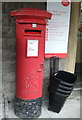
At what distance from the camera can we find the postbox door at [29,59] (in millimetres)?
2635

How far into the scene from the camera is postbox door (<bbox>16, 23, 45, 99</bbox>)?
2.63 meters

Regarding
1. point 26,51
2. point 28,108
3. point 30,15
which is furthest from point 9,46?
point 28,108

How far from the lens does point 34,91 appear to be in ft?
9.39

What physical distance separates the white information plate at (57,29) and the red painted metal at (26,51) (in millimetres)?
666

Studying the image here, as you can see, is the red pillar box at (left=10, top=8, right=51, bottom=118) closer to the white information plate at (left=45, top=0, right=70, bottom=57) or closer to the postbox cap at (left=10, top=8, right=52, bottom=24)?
the postbox cap at (left=10, top=8, right=52, bottom=24)

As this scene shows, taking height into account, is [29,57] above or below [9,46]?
below

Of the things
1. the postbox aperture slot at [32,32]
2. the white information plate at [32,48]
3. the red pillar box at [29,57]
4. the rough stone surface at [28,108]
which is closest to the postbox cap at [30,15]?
the red pillar box at [29,57]

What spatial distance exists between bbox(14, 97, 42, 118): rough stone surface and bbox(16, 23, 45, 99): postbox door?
0.09 meters

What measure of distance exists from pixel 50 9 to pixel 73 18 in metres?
0.65

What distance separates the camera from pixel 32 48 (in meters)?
2.67

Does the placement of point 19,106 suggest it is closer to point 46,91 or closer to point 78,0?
point 46,91

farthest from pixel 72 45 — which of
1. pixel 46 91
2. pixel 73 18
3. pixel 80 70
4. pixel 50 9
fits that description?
pixel 80 70

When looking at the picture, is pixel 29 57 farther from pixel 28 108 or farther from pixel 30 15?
pixel 28 108

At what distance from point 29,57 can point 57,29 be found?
43.7 inches
